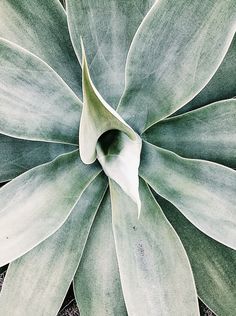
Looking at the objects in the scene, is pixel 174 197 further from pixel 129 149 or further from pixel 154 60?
pixel 154 60

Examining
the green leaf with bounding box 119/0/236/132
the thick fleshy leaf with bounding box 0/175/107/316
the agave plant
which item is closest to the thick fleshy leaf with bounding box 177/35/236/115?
the agave plant

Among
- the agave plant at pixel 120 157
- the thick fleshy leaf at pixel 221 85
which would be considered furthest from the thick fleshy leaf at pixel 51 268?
the thick fleshy leaf at pixel 221 85

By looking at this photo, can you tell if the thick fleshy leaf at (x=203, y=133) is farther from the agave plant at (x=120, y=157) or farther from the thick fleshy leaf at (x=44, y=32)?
the thick fleshy leaf at (x=44, y=32)

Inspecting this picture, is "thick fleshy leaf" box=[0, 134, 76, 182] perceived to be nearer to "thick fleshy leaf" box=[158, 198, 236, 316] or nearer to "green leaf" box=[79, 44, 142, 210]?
"green leaf" box=[79, 44, 142, 210]

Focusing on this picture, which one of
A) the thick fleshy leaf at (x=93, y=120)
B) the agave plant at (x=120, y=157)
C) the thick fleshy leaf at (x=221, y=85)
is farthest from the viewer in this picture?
the thick fleshy leaf at (x=221, y=85)

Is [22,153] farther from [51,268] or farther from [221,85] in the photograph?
[221,85]

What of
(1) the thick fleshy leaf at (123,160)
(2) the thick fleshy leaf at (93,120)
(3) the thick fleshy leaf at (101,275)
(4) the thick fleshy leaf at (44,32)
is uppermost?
(4) the thick fleshy leaf at (44,32)

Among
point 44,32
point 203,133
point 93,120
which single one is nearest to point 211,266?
point 203,133
